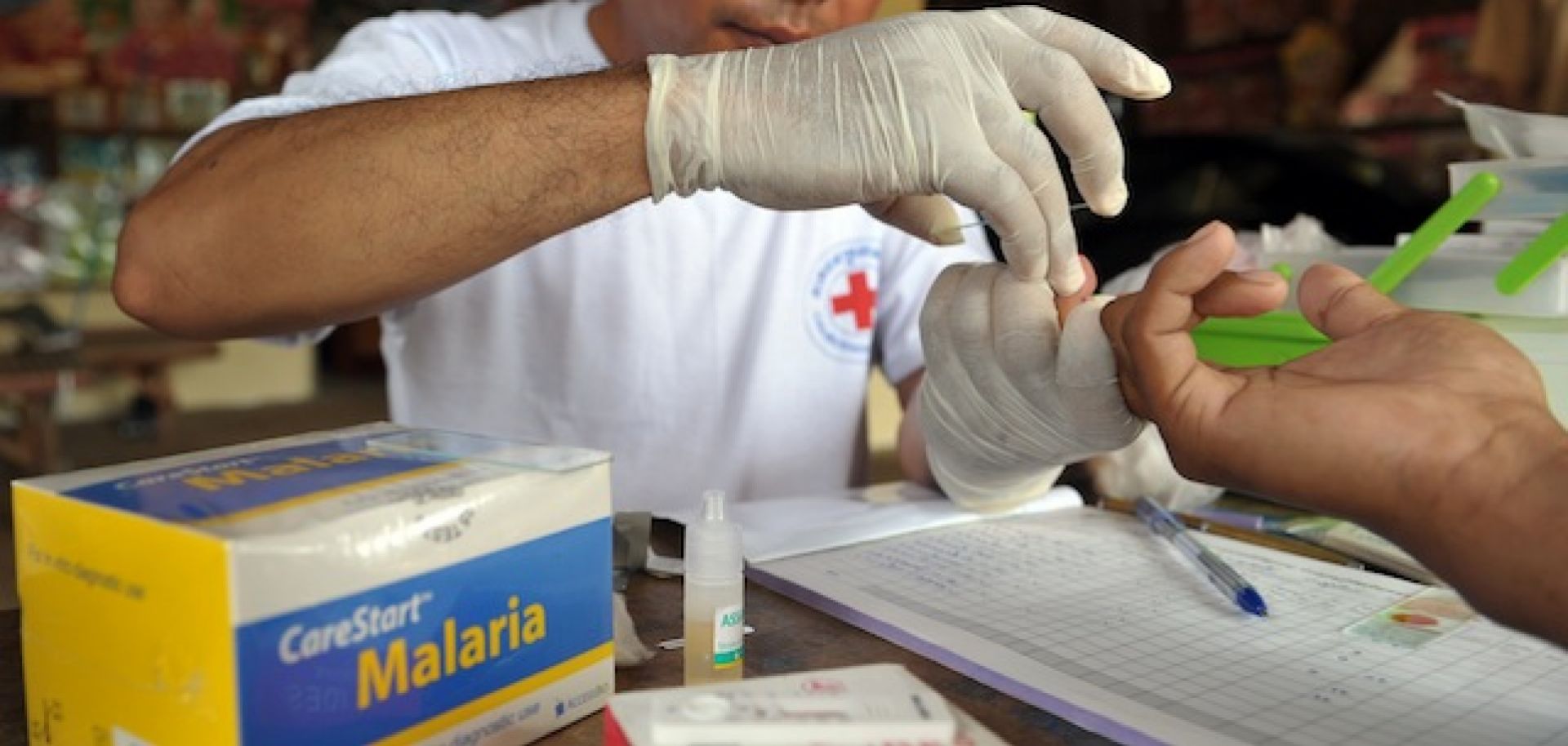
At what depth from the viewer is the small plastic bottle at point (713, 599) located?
72 cm

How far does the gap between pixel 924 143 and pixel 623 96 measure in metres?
0.23

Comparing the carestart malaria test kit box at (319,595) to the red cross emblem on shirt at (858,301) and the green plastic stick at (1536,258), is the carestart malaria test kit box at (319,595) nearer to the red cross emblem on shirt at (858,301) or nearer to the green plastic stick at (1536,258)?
the green plastic stick at (1536,258)

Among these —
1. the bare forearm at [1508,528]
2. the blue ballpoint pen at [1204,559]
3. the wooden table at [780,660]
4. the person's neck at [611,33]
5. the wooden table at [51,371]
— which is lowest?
the wooden table at [51,371]

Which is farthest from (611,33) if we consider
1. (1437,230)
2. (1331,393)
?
(1331,393)

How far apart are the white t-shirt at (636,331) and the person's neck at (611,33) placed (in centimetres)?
1

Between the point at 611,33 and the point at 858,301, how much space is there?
0.46 metres

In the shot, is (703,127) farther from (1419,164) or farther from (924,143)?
(1419,164)

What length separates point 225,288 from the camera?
1014 mm

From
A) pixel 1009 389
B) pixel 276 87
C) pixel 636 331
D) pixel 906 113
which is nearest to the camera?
pixel 906 113

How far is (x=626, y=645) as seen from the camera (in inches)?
30.0

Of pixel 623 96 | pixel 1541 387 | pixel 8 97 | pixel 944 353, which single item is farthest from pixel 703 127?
pixel 8 97

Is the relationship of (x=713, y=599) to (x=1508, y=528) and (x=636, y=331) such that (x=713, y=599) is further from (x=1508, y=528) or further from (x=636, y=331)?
(x=636, y=331)

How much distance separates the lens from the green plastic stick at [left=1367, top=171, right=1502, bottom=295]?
3.37 ft

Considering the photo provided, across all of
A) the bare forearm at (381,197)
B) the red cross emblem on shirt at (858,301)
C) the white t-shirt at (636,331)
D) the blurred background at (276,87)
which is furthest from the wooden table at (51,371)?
the bare forearm at (381,197)
